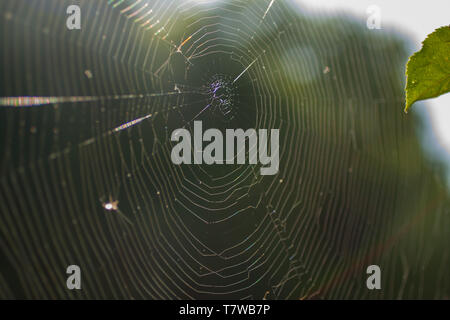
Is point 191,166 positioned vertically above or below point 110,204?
above

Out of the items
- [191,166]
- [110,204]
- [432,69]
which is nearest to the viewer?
[432,69]

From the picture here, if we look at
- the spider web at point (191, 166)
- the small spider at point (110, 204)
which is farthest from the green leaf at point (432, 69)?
the small spider at point (110, 204)

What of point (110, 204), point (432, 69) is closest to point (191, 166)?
point (110, 204)

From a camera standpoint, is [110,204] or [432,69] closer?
[432,69]

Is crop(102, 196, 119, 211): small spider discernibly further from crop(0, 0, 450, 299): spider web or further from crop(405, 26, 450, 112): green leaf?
crop(405, 26, 450, 112): green leaf

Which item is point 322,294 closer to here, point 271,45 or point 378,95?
point 271,45

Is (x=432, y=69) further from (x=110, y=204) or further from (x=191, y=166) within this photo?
(x=191, y=166)

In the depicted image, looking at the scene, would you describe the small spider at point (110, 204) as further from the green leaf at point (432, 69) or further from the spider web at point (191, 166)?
the green leaf at point (432, 69)
